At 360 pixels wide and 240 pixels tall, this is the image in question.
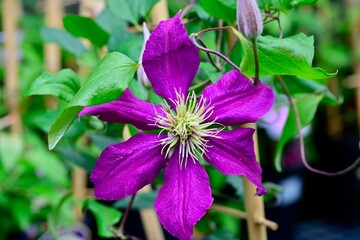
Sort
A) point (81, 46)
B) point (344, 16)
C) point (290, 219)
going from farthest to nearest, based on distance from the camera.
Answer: point (344, 16) → point (290, 219) → point (81, 46)

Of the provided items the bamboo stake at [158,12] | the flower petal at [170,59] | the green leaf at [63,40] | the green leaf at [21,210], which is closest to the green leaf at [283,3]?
the flower petal at [170,59]

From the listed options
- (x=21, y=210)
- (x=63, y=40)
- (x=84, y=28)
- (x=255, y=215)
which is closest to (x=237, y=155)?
(x=255, y=215)

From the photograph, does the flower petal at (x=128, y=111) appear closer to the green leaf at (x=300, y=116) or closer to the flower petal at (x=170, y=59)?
the flower petal at (x=170, y=59)

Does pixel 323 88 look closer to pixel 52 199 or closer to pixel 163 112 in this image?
pixel 163 112

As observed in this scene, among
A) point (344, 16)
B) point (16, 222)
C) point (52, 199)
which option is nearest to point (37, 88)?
point (52, 199)

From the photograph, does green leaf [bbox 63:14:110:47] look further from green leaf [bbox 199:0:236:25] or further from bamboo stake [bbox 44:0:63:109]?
bamboo stake [bbox 44:0:63:109]

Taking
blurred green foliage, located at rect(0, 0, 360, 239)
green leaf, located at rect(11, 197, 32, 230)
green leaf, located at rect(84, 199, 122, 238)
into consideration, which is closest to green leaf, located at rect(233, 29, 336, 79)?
blurred green foliage, located at rect(0, 0, 360, 239)
